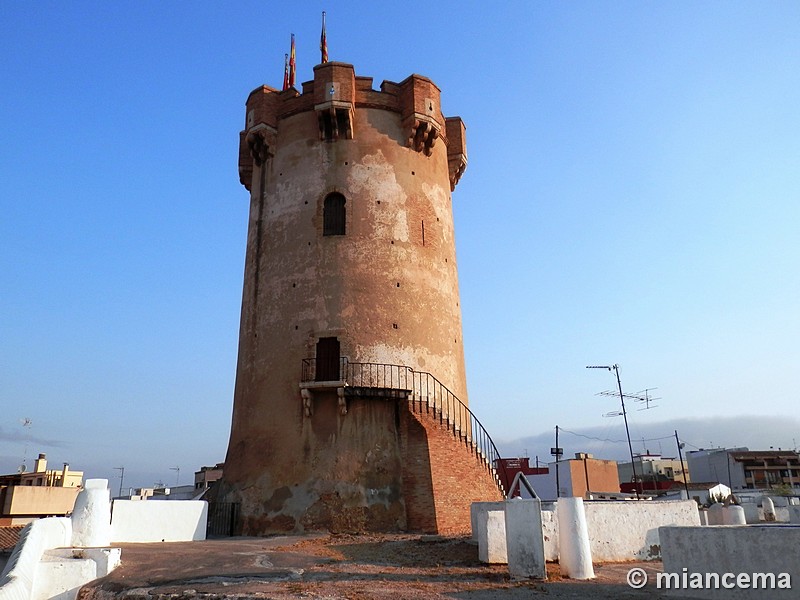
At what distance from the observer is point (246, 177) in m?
24.7

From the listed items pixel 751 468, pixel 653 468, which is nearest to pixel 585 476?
pixel 653 468

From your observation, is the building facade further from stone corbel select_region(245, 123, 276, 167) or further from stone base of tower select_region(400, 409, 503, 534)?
stone corbel select_region(245, 123, 276, 167)

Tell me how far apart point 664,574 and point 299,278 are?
1369 centimetres

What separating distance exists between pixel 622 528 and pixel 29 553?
10.3 meters

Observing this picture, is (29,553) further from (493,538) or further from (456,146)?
(456,146)

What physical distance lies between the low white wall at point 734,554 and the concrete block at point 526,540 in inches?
70.2

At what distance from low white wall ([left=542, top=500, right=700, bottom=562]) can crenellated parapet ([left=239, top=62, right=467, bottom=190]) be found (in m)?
13.9

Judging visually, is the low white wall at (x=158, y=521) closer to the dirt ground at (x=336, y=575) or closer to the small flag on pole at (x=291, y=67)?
the dirt ground at (x=336, y=575)

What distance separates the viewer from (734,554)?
8594mm

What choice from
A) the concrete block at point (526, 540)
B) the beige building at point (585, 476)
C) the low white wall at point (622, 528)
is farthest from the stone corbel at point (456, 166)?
the beige building at point (585, 476)

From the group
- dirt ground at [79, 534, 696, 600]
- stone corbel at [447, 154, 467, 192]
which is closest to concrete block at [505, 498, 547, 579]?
dirt ground at [79, 534, 696, 600]

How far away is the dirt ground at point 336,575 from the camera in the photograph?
8.73 metres

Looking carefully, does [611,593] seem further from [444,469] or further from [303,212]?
[303,212]

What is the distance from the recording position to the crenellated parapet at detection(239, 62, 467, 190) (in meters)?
21.2
